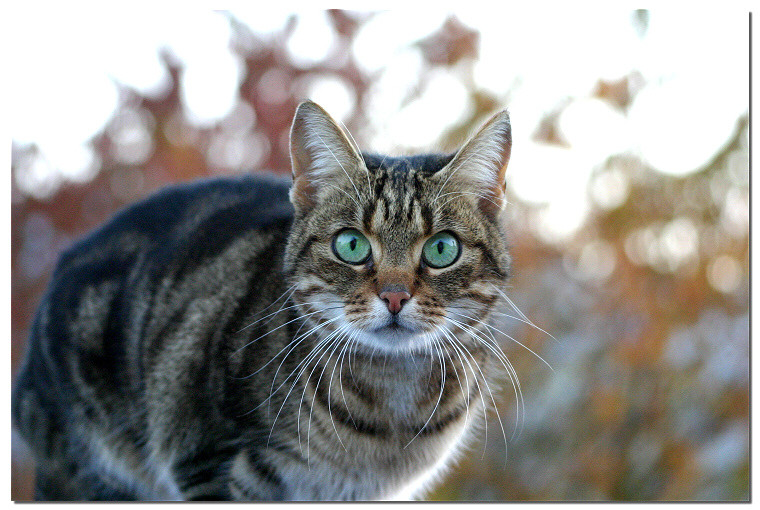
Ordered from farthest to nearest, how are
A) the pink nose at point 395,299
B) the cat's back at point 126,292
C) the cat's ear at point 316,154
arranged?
the cat's back at point 126,292, the cat's ear at point 316,154, the pink nose at point 395,299

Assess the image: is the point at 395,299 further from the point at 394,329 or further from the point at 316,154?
the point at 316,154

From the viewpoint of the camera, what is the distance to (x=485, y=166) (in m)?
1.47

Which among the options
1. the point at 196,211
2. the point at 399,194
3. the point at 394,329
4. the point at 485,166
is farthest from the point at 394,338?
the point at 196,211

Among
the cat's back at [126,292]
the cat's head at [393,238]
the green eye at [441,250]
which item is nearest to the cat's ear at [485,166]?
the cat's head at [393,238]

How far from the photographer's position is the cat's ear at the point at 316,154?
142 cm

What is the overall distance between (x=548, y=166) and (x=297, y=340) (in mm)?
1220

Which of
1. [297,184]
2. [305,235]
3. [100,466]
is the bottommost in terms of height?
[100,466]

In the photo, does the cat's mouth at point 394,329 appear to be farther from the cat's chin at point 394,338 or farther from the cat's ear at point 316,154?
the cat's ear at point 316,154

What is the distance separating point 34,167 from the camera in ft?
7.65

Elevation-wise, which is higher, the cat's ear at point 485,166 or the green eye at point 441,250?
the cat's ear at point 485,166

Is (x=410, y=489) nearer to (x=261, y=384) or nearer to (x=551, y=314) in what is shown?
(x=261, y=384)

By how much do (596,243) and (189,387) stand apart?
66.5 inches

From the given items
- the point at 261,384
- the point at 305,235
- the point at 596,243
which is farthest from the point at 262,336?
the point at 596,243

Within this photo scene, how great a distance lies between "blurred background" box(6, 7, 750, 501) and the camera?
6.93ft
